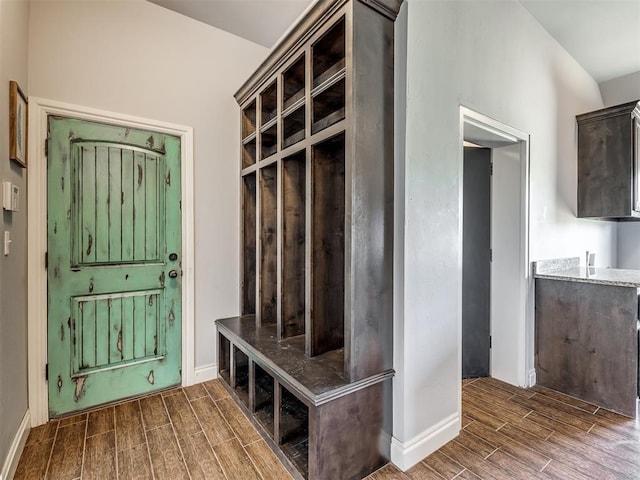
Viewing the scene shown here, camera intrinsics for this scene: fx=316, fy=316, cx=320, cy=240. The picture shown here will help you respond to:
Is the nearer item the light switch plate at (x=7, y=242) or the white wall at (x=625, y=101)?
the light switch plate at (x=7, y=242)

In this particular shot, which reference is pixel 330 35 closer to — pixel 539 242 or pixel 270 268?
pixel 270 268

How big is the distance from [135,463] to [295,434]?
871 mm

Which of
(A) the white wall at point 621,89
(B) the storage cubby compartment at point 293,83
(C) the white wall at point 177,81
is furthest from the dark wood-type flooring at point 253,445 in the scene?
(A) the white wall at point 621,89

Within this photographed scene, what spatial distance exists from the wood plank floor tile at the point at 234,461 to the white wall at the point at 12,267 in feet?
3.30

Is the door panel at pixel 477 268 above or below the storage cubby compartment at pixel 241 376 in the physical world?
above

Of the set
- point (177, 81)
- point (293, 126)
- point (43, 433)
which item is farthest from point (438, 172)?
point (43, 433)

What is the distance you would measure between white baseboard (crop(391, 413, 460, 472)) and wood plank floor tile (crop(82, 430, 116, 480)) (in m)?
1.48

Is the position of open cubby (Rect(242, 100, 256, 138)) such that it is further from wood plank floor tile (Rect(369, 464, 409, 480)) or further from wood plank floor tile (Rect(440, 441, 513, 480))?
wood plank floor tile (Rect(440, 441, 513, 480))

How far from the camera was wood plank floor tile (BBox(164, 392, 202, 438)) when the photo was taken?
6.57ft

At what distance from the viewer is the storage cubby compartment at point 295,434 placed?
5.45ft

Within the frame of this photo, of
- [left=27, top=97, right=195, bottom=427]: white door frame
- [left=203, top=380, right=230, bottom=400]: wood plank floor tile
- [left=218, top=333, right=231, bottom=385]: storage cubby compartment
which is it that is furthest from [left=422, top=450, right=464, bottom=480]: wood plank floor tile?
[left=27, top=97, right=195, bottom=427]: white door frame

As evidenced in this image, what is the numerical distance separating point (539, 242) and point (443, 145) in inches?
60.1

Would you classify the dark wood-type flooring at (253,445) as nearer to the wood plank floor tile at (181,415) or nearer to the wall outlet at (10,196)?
the wood plank floor tile at (181,415)

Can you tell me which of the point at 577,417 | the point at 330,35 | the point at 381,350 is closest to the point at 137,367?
the point at 381,350
